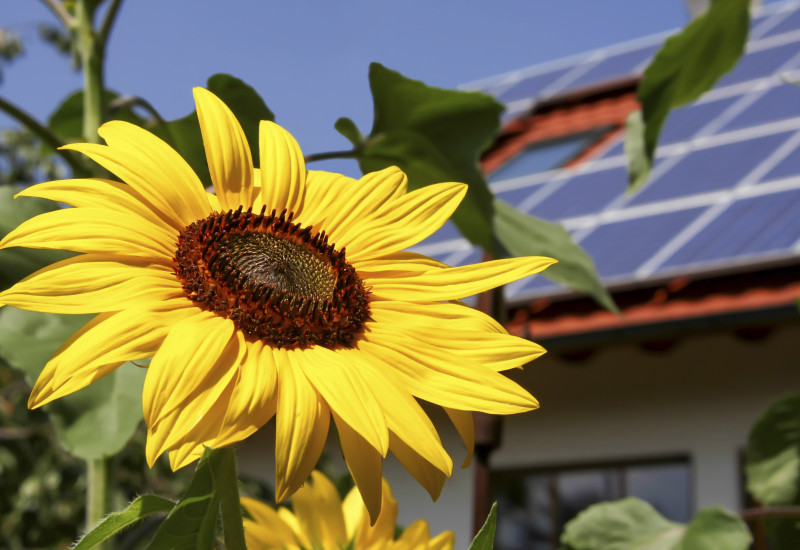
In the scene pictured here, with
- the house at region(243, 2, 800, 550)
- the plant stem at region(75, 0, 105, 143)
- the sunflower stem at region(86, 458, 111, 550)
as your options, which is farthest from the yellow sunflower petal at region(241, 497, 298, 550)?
the house at region(243, 2, 800, 550)

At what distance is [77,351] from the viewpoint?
0.43 metres

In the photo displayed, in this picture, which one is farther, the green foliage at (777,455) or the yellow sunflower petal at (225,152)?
the green foliage at (777,455)

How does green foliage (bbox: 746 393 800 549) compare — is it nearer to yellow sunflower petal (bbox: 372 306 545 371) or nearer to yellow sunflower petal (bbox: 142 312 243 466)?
yellow sunflower petal (bbox: 372 306 545 371)

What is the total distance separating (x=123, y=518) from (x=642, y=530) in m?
0.81

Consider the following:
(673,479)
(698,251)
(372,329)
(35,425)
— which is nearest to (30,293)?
(372,329)

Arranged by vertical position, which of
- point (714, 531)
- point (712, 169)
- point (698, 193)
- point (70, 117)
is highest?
point (712, 169)

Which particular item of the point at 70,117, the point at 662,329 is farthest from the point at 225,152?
the point at 662,329

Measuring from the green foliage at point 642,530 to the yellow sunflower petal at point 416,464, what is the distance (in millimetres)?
655

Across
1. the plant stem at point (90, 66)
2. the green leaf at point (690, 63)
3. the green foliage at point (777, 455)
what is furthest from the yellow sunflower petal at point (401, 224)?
the green foliage at point (777, 455)

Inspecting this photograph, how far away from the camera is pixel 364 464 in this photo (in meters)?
0.44

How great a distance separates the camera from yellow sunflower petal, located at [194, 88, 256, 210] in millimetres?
557

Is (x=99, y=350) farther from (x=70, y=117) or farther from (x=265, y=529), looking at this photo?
(x=70, y=117)

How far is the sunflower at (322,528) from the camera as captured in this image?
68 centimetres

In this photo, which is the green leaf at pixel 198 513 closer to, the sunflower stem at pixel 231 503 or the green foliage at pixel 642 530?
the sunflower stem at pixel 231 503
